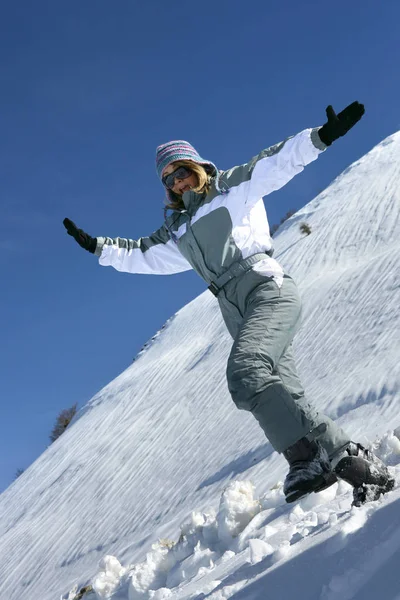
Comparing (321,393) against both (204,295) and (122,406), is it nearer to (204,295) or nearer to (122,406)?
(122,406)

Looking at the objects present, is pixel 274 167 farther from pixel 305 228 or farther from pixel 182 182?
pixel 305 228

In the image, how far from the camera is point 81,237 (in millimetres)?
4238

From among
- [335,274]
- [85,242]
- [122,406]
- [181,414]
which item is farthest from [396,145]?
[85,242]

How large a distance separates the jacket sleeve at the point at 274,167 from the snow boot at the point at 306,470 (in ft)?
4.05

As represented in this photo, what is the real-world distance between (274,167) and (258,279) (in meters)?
0.54

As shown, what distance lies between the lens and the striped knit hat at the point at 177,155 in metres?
3.60

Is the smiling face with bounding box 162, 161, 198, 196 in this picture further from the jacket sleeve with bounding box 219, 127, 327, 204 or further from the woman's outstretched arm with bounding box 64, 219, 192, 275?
the woman's outstretched arm with bounding box 64, 219, 192, 275

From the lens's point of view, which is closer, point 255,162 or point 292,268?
point 255,162

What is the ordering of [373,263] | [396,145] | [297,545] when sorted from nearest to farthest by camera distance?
[297,545] → [373,263] → [396,145]

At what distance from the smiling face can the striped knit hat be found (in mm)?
33

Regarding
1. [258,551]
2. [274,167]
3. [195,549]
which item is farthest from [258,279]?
[195,549]

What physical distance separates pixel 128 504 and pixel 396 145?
22.6 m

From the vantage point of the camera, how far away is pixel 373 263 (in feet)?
51.5

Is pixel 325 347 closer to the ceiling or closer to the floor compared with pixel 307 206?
closer to the floor
